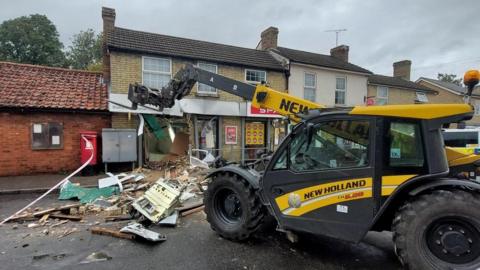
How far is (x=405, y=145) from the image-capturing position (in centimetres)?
339

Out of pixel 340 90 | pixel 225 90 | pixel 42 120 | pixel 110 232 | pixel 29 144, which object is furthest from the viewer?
pixel 340 90

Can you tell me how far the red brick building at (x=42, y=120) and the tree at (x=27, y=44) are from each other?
26.8 metres

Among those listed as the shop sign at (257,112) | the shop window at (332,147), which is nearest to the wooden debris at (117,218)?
the shop window at (332,147)

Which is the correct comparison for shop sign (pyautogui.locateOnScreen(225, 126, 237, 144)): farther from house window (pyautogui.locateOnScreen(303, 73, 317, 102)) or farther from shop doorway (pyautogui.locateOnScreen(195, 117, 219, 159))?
house window (pyautogui.locateOnScreen(303, 73, 317, 102))

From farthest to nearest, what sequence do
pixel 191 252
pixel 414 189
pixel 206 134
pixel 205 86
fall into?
pixel 205 86, pixel 206 134, pixel 191 252, pixel 414 189

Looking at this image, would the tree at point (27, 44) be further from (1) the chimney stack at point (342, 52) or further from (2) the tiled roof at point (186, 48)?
(1) the chimney stack at point (342, 52)

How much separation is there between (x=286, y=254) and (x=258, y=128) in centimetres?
992

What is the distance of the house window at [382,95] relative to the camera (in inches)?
707

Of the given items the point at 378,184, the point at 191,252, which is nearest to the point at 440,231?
the point at 378,184

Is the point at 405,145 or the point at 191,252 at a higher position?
the point at 405,145

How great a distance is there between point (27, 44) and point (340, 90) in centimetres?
3682

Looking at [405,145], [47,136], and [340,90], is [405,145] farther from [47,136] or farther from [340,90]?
[340,90]

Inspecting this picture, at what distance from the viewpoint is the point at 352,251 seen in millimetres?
4238

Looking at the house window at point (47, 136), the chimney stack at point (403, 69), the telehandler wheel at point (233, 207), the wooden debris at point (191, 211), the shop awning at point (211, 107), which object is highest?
the chimney stack at point (403, 69)
